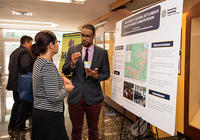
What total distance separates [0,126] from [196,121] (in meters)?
3.82

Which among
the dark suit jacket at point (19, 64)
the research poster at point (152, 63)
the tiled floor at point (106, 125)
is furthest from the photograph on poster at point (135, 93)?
the dark suit jacket at point (19, 64)

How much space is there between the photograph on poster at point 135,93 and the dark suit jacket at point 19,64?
1928mm

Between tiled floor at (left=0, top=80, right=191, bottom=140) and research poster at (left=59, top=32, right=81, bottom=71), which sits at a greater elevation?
research poster at (left=59, top=32, right=81, bottom=71)

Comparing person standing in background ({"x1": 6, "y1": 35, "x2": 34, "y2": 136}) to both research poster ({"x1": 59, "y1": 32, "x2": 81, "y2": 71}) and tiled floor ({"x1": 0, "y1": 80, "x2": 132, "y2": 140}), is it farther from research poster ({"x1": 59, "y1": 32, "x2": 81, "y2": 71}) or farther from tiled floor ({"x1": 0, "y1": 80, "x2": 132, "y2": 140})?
research poster ({"x1": 59, "y1": 32, "x2": 81, "y2": 71})

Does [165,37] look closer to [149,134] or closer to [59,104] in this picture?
[59,104]

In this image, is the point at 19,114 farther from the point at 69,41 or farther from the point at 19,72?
the point at 69,41

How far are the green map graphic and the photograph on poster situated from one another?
10 cm

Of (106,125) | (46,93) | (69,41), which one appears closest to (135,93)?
(46,93)

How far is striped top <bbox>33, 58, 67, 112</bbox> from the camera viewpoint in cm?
143

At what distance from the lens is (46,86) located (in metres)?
1.43

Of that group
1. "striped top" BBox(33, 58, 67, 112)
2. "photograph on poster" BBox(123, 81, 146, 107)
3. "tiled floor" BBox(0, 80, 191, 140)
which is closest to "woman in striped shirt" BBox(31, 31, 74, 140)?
"striped top" BBox(33, 58, 67, 112)

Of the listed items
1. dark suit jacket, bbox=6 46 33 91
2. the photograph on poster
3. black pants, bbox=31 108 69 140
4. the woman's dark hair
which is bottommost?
black pants, bbox=31 108 69 140

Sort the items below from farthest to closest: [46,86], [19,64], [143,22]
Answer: [19,64]
[143,22]
[46,86]

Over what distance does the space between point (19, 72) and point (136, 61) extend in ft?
7.74
